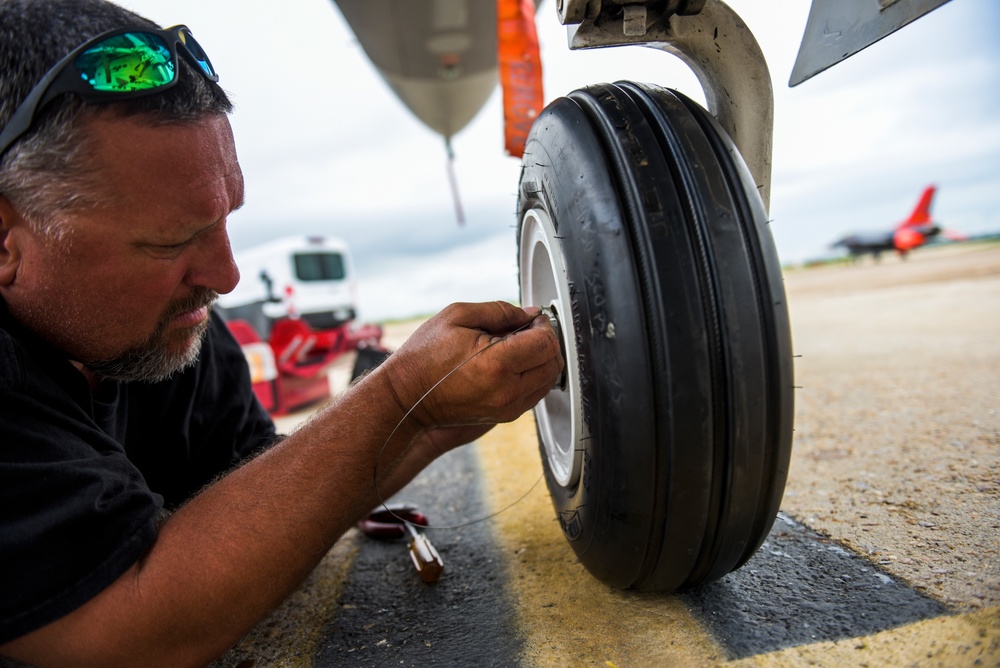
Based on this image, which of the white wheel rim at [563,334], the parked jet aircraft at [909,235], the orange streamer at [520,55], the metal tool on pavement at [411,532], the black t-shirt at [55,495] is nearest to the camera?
the black t-shirt at [55,495]

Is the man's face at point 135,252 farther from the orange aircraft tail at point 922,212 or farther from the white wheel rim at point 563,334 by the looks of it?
the orange aircraft tail at point 922,212

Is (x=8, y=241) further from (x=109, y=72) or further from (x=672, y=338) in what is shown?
(x=672, y=338)

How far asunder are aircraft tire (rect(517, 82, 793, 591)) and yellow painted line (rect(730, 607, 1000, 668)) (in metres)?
0.16

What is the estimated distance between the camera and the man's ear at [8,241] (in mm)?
987

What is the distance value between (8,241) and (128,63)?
0.34 metres

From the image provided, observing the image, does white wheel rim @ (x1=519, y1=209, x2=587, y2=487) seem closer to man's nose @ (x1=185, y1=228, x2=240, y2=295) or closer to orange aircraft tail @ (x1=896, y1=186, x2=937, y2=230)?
man's nose @ (x1=185, y1=228, x2=240, y2=295)

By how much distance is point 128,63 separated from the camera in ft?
3.39

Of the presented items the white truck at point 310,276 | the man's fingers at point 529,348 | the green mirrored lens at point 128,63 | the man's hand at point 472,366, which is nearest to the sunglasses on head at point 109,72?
the green mirrored lens at point 128,63

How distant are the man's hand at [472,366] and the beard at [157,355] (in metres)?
0.39

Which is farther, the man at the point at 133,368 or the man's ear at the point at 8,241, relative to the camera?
the man's ear at the point at 8,241

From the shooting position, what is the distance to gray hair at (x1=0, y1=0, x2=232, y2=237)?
0.96 metres

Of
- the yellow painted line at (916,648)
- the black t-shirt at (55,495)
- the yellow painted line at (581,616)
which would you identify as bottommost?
the yellow painted line at (581,616)

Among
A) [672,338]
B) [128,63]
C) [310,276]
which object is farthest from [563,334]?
[310,276]

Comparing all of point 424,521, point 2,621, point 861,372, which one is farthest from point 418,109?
point 2,621
